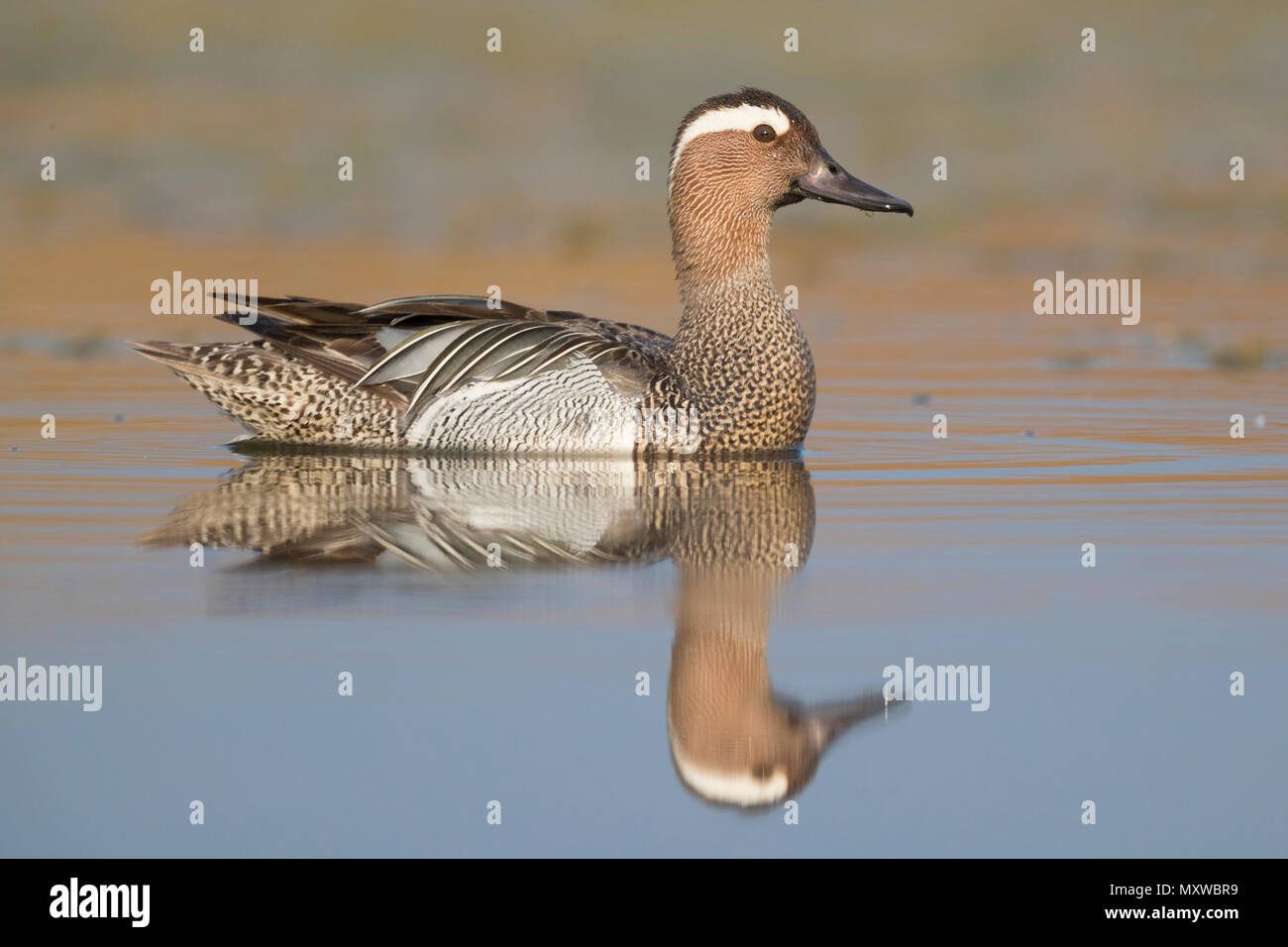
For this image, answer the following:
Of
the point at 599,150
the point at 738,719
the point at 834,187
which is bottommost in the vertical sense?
the point at 738,719

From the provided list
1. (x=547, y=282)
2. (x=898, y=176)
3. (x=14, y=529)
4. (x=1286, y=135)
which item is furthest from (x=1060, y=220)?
(x=14, y=529)

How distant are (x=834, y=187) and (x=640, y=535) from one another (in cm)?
299

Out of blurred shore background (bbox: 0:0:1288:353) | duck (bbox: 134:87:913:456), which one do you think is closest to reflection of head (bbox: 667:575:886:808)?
duck (bbox: 134:87:913:456)

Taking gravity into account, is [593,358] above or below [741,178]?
below

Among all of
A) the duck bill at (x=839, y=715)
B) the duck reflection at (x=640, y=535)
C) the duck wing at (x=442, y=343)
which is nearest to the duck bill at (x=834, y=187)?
the duck wing at (x=442, y=343)

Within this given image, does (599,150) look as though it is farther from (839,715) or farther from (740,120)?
(839,715)

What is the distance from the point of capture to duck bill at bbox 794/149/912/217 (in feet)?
31.1

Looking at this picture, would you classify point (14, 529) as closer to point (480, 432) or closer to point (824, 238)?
point (480, 432)

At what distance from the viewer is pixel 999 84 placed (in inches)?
Answer: 872

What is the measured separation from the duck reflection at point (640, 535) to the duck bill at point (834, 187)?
1378mm

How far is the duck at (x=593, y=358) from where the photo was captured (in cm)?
905

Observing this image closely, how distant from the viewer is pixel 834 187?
376 inches

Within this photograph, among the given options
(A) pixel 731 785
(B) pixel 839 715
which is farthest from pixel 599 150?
(A) pixel 731 785

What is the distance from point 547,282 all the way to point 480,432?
21.8ft
